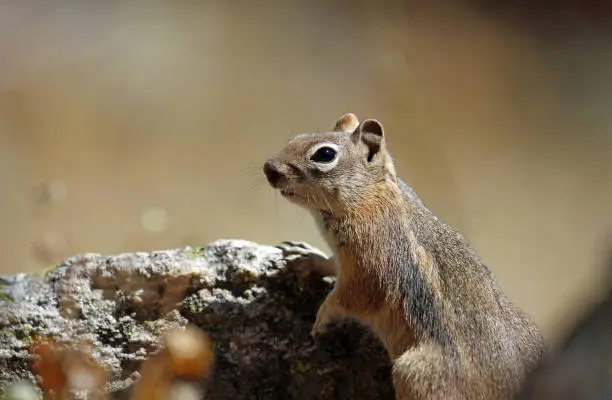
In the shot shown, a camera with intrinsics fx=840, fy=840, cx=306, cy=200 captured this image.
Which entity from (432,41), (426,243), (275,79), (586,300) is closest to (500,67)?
(432,41)

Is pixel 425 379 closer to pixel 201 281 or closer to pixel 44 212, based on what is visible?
pixel 201 281

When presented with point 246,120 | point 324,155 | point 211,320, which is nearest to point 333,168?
point 324,155

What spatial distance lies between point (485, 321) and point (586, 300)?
1.03 meters

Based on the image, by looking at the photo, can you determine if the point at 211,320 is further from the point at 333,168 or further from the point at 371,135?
the point at 371,135

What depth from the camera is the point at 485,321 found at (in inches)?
77.3

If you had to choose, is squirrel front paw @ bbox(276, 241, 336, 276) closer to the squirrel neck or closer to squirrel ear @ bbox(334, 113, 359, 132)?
the squirrel neck

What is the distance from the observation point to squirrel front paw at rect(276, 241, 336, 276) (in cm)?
224

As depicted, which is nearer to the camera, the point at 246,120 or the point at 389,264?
the point at 389,264

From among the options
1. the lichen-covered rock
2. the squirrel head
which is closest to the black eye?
the squirrel head

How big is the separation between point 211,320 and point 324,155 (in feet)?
1.69

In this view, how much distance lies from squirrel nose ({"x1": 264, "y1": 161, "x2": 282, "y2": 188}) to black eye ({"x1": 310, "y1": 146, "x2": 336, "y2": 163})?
100 millimetres

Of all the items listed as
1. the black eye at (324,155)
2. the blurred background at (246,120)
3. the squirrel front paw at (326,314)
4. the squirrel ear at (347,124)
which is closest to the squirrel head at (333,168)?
the black eye at (324,155)

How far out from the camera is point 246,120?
347 centimetres

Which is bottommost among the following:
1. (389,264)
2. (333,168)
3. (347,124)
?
(389,264)
